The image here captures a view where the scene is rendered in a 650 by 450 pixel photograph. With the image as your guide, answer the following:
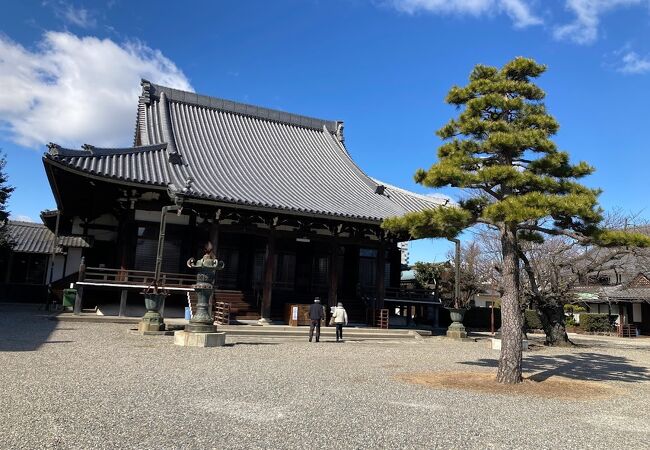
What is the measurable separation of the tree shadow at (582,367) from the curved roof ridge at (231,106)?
17.7 m

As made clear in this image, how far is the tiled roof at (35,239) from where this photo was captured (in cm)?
2439

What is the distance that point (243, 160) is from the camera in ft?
70.0

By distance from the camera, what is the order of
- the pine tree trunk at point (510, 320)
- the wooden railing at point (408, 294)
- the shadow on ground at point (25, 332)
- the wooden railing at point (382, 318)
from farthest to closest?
the wooden railing at point (408, 294) → the wooden railing at point (382, 318) → the shadow on ground at point (25, 332) → the pine tree trunk at point (510, 320)

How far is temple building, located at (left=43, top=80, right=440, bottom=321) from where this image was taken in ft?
53.1

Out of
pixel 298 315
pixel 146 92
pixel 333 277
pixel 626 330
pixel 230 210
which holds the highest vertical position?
pixel 146 92

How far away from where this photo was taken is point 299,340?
1416 centimetres

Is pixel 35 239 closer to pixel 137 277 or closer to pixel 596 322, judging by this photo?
pixel 137 277

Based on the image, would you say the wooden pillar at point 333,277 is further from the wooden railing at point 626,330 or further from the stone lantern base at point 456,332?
the wooden railing at point 626,330

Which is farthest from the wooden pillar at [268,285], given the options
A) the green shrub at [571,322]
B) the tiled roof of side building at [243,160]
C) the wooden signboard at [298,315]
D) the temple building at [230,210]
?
the green shrub at [571,322]

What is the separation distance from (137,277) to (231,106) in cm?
1215

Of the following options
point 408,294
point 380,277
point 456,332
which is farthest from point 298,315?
point 408,294

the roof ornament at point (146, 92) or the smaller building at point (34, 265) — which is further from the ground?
the roof ornament at point (146, 92)

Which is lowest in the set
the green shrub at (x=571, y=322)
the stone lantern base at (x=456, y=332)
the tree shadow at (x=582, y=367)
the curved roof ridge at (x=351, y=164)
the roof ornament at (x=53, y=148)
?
the tree shadow at (x=582, y=367)

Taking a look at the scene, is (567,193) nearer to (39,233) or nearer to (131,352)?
(131,352)
